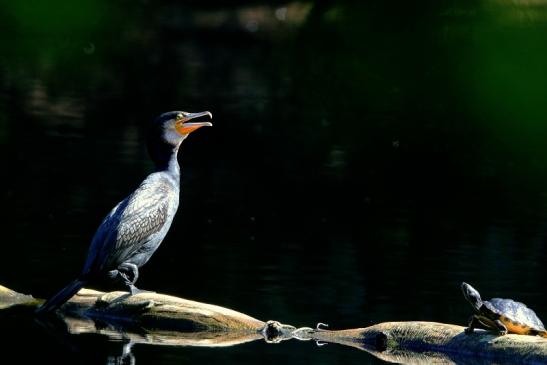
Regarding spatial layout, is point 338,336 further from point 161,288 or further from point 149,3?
point 149,3

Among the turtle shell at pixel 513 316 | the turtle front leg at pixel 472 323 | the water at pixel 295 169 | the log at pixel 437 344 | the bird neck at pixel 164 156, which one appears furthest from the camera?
the water at pixel 295 169

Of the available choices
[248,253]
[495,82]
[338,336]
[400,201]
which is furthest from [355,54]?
[338,336]

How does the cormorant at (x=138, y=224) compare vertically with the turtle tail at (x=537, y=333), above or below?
above

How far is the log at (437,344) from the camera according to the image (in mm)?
7605

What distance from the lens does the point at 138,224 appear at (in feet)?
28.9

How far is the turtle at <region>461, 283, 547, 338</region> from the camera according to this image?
7758 millimetres

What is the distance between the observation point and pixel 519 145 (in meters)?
20.7

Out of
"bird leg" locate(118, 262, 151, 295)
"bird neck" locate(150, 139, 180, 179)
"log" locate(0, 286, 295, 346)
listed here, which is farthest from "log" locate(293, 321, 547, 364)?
"bird neck" locate(150, 139, 180, 179)

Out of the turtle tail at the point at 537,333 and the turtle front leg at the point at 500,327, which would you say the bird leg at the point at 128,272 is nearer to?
the turtle front leg at the point at 500,327

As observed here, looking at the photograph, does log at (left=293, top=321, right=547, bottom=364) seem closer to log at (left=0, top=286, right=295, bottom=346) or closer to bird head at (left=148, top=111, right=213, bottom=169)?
log at (left=0, top=286, right=295, bottom=346)

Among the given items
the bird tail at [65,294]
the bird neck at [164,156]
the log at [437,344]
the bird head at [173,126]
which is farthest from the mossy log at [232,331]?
the bird head at [173,126]

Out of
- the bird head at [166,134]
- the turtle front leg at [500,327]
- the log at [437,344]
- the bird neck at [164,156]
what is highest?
the bird head at [166,134]

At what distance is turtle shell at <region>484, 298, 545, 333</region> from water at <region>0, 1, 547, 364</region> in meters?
0.77

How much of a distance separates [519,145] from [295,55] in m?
13.5
